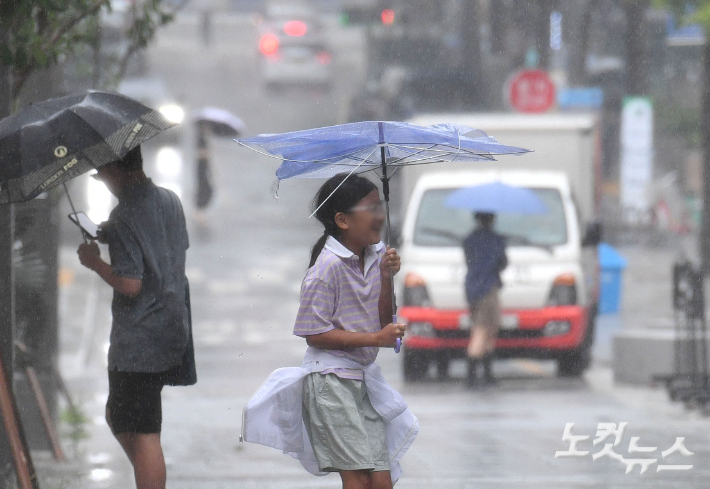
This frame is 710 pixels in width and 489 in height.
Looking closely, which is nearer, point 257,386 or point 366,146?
point 366,146

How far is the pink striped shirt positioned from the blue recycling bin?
13.4 meters

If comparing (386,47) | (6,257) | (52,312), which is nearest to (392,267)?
(6,257)

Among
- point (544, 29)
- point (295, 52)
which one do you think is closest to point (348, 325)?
point (544, 29)

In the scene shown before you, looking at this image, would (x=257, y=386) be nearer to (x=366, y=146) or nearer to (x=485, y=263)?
(x=485, y=263)

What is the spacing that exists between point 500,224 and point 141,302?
330 inches

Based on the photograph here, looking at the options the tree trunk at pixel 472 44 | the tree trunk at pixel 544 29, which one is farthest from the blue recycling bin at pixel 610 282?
the tree trunk at pixel 472 44

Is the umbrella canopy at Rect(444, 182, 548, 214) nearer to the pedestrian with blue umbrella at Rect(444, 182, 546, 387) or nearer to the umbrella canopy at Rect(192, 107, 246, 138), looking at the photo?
the pedestrian with blue umbrella at Rect(444, 182, 546, 387)

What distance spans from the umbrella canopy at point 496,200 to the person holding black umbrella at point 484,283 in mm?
135

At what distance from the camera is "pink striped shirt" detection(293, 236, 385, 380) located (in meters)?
4.65

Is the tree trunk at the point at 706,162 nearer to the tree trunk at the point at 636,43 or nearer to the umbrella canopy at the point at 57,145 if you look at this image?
the tree trunk at the point at 636,43

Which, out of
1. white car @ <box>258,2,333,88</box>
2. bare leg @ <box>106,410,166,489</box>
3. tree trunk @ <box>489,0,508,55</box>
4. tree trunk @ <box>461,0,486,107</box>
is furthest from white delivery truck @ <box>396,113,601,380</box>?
white car @ <box>258,2,333,88</box>

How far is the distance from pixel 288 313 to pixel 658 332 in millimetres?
6179

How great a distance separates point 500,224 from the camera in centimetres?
1312

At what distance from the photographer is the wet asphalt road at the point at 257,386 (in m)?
7.45
